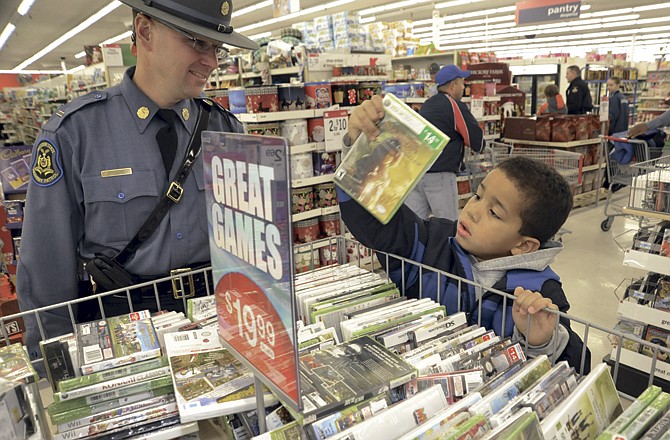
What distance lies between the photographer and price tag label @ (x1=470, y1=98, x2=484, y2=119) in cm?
607

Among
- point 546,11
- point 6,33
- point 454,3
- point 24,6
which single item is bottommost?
point 546,11

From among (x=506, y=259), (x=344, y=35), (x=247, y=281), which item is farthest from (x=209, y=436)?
(x=344, y=35)

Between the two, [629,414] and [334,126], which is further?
[334,126]

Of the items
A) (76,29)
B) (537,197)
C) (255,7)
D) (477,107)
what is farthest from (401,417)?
(76,29)

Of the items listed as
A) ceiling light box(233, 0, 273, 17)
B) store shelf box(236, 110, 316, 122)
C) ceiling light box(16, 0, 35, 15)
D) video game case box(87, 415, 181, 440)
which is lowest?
video game case box(87, 415, 181, 440)

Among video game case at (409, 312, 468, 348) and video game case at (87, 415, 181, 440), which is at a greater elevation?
video game case at (409, 312, 468, 348)

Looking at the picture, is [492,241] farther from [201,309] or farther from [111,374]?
[111,374]

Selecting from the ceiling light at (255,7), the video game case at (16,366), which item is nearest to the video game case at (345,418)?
the video game case at (16,366)

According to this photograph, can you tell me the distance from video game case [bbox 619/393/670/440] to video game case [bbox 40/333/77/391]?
1.03m

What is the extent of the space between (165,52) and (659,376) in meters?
3.01

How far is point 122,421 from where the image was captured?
35.6 inches

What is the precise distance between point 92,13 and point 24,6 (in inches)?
106

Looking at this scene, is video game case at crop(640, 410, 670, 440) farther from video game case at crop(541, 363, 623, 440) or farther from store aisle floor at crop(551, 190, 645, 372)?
store aisle floor at crop(551, 190, 645, 372)

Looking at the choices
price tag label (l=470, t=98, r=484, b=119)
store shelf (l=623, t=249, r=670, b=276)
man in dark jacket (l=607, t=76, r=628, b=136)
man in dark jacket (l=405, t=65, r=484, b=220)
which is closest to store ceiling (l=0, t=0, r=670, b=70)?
man in dark jacket (l=607, t=76, r=628, b=136)
